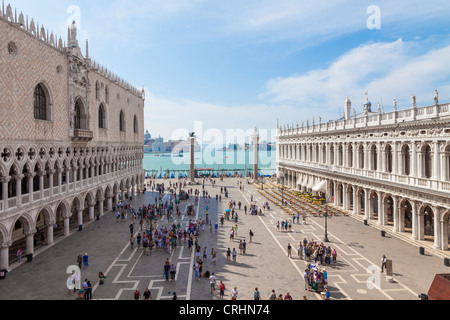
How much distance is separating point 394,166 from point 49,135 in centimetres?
2947

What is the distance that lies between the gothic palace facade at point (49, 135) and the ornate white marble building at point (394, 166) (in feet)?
90.8

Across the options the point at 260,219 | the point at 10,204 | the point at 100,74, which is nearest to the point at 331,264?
the point at 260,219

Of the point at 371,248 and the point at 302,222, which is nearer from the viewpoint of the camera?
the point at 371,248

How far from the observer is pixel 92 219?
32.2 m

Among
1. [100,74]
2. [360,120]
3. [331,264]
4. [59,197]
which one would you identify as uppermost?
[100,74]

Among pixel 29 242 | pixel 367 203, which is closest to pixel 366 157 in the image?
pixel 367 203

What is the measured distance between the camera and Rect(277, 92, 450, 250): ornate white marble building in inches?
824

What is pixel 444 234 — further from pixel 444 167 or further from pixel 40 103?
pixel 40 103

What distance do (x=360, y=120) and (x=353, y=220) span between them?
1069 centimetres

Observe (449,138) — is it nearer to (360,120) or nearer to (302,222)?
(360,120)

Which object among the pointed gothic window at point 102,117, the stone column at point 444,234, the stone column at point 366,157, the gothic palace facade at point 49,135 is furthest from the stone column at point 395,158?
the pointed gothic window at point 102,117

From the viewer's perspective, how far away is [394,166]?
2597 centimetres

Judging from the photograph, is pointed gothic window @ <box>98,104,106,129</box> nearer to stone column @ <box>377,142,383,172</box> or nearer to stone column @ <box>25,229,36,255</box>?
stone column @ <box>25,229,36,255</box>
